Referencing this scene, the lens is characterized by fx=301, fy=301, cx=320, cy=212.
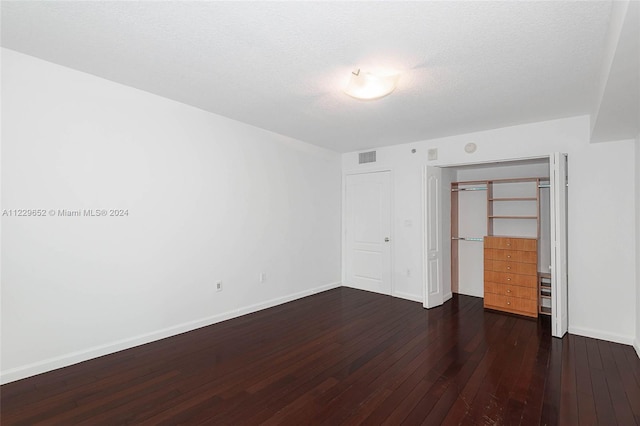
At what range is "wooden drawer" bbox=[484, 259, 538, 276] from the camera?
168 inches

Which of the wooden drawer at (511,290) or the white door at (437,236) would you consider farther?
the white door at (437,236)

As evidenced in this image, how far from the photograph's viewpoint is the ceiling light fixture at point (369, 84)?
268cm

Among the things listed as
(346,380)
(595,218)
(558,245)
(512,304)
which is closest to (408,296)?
(512,304)

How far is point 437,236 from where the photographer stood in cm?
490

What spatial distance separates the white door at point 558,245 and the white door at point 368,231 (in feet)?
7.94

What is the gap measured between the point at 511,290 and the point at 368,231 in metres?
2.46

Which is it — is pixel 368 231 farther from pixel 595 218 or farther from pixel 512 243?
pixel 595 218

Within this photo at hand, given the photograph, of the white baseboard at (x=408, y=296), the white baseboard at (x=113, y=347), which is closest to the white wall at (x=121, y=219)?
the white baseboard at (x=113, y=347)

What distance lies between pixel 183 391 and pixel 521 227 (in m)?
5.16

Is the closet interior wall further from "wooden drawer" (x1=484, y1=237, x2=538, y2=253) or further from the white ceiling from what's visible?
the white ceiling

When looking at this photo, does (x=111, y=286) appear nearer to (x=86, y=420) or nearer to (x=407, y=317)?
(x=86, y=420)

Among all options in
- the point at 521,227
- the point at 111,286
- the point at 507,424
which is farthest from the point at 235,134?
the point at 521,227

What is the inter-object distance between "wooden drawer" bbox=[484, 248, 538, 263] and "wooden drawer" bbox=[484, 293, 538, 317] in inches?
21.8

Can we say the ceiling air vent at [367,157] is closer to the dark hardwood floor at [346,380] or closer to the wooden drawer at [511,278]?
the wooden drawer at [511,278]
